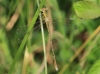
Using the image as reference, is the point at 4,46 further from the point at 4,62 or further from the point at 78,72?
the point at 78,72

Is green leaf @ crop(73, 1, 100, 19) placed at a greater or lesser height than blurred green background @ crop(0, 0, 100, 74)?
greater

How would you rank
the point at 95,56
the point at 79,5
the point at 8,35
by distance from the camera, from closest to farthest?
1. the point at 79,5
2. the point at 95,56
3. the point at 8,35

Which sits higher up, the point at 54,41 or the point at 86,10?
the point at 86,10

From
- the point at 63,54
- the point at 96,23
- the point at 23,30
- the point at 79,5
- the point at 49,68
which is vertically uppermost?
the point at 79,5

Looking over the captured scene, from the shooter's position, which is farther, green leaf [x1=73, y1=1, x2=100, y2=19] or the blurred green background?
the blurred green background

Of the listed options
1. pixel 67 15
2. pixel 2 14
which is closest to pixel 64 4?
pixel 67 15

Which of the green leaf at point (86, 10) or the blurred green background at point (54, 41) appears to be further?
the blurred green background at point (54, 41)

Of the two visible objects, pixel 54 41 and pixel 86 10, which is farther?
pixel 54 41

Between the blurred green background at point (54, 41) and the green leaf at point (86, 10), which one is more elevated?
the green leaf at point (86, 10)
